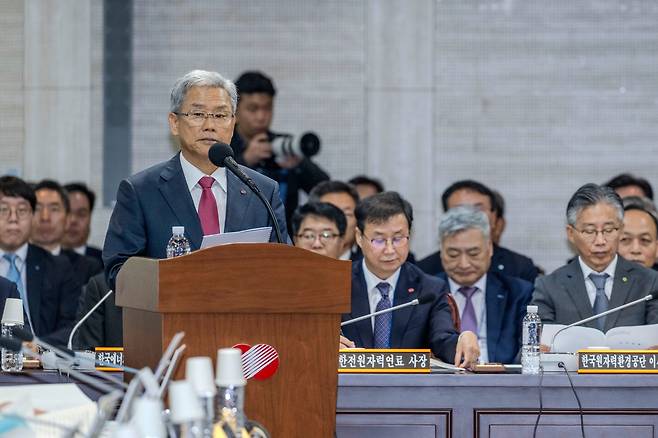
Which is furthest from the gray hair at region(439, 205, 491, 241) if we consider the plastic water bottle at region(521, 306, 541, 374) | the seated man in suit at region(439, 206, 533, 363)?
the plastic water bottle at region(521, 306, 541, 374)

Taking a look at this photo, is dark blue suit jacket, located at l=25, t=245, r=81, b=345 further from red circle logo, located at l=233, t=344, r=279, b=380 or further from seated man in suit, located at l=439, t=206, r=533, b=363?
red circle logo, located at l=233, t=344, r=279, b=380

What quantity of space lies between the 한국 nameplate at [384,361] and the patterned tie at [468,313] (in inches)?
66.6

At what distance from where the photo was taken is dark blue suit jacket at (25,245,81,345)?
6230mm

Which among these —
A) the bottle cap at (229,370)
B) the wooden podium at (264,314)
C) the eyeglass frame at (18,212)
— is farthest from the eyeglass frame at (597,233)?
the bottle cap at (229,370)

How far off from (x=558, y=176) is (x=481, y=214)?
2332 mm

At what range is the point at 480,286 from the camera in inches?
222

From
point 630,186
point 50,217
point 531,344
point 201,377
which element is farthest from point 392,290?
point 201,377

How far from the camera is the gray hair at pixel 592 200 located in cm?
499

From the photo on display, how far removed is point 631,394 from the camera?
3885mm

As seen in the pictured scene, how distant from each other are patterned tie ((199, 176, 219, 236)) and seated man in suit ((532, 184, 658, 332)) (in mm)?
1716

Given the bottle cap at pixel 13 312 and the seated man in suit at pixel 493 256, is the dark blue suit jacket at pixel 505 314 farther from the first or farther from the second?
the bottle cap at pixel 13 312

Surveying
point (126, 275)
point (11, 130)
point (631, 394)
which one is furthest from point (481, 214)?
point (11, 130)

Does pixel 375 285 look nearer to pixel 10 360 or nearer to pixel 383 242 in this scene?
pixel 383 242

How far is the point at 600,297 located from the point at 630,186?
1989 millimetres
